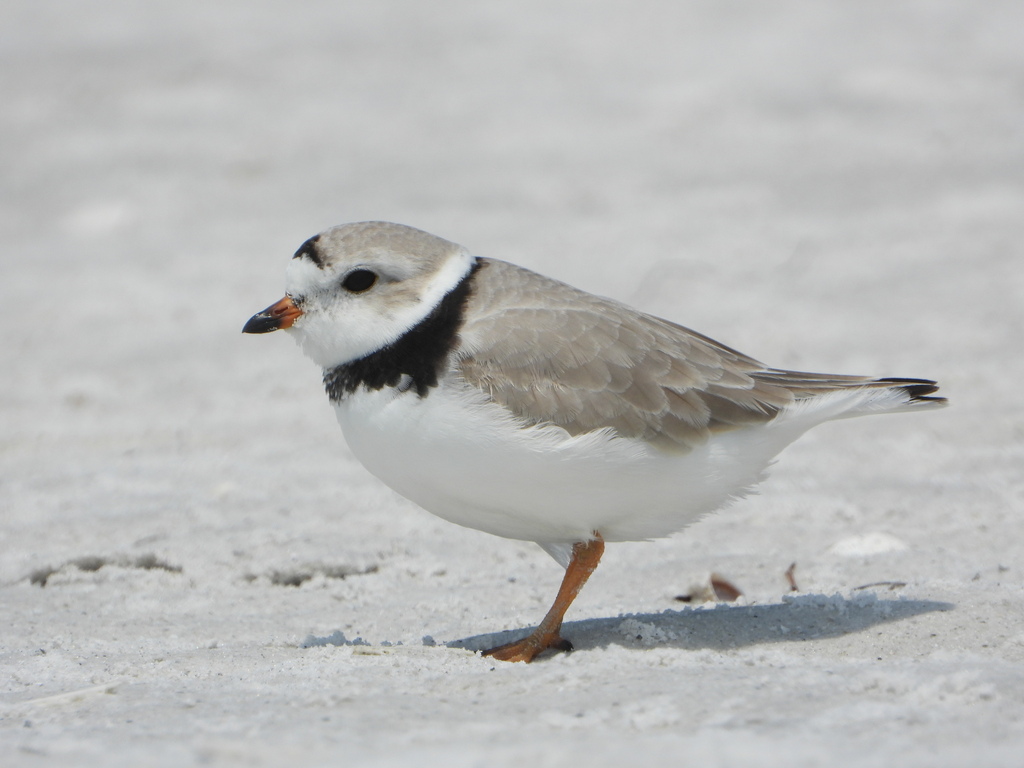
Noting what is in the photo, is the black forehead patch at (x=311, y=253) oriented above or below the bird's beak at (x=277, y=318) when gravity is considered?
above

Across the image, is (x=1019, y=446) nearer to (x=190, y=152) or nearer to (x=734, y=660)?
(x=734, y=660)

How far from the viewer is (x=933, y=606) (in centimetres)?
407

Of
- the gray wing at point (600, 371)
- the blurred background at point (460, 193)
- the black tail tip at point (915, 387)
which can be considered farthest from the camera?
the blurred background at point (460, 193)

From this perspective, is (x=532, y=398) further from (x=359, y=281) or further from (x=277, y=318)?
(x=277, y=318)

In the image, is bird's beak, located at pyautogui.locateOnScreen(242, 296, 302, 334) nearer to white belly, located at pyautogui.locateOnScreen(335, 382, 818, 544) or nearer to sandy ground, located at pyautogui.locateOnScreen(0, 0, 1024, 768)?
white belly, located at pyautogui.locateOnScreen(335, 382, 818, 544)

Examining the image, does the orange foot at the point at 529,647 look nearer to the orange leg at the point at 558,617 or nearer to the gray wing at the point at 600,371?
the orange leg at the point at 558,617

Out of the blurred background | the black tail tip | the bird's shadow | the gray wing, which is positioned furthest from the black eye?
the blurred background

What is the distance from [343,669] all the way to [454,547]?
2278 mm

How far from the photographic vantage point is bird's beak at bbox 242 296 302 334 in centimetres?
419

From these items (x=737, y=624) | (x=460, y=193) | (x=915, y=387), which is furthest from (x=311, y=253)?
(x=460, y=193)

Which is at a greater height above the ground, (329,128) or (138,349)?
(329,128)

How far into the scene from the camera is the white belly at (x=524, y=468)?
3.75 metres

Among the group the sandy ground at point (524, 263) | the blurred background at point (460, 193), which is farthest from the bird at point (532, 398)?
the blurred background at point (460, 193)

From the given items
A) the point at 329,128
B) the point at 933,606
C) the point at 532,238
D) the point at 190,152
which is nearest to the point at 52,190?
the point at 190,152
